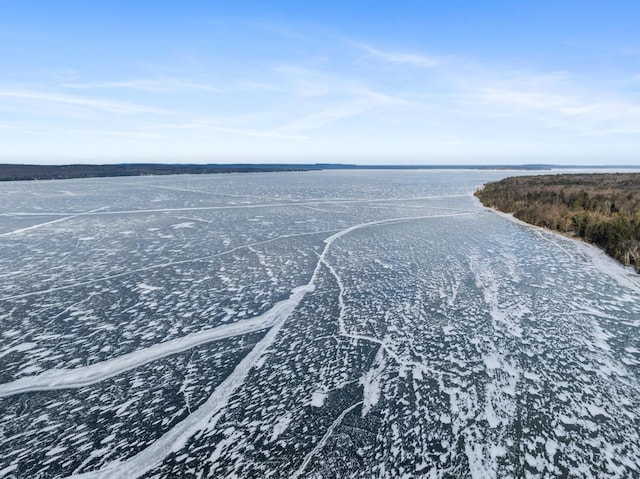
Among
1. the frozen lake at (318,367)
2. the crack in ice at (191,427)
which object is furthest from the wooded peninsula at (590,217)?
the crack in ice at (191,427)

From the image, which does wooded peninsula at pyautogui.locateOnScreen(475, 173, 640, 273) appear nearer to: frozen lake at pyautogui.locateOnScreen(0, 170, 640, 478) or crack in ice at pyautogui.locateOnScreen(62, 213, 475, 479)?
frozen lake at pyautogui.locateOnScreen(0, 170, 640, 478)

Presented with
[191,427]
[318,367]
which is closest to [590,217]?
[318,367]

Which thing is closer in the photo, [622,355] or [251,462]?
[251,462]

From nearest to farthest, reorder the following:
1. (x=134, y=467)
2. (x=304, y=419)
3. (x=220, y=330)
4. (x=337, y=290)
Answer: (x=134, y=467) < (x=304, y=419) < (x=220, y=330) < (x=337, y=290)

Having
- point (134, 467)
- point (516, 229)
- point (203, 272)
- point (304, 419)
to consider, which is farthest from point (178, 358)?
point (516, 229)

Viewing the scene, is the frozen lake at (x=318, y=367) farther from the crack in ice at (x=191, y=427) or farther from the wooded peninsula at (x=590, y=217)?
the wooded peninsula at (x=590, y=217)

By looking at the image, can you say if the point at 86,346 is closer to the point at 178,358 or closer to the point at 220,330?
the point at 178,358

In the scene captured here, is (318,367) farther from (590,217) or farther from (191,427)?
(590,217)

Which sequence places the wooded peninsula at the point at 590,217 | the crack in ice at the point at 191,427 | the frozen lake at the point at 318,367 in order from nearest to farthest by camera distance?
1. the crack in ice at the point at 191,427
2. the frozen lake at the point at 318,367
3. the wooded peninsula at the point at 590,217
